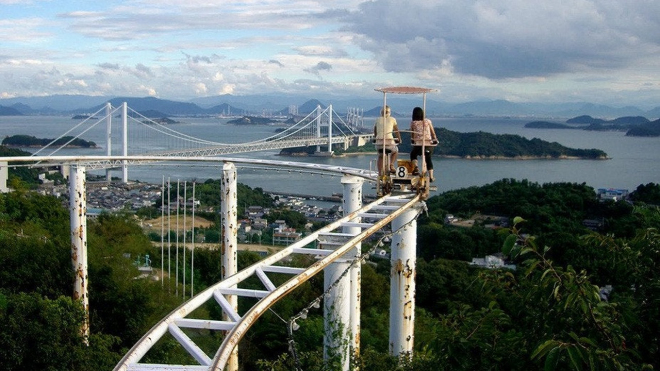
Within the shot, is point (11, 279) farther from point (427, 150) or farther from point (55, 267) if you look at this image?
point (427, 150)

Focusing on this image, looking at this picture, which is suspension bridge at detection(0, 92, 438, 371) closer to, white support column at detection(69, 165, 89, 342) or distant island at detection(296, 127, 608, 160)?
white support column at detection(69, 165, 89, 342)

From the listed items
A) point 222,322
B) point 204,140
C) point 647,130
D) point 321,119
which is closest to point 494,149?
point 321,119

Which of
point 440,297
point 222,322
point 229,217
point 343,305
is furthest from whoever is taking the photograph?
point 440,297

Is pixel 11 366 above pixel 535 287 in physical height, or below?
below

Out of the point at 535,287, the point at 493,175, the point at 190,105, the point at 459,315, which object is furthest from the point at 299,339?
the point at 190,105

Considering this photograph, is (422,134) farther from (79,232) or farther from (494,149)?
(494,149)

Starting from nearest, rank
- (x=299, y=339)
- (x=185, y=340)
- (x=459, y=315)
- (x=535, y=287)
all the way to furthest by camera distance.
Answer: (x=185, y=340)
(x=535, y=287)
(x=459, y=315)
(x=299, y=339)

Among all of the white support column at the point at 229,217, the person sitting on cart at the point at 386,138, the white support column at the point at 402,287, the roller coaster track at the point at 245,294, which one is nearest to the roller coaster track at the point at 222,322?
the roller coaster track at the point at 245,294

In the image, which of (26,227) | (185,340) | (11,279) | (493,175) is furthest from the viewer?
(493,175)
